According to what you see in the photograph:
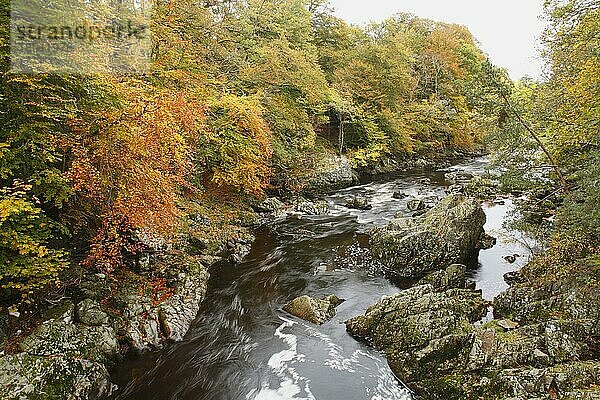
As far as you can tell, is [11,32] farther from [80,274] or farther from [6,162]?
[80,274]

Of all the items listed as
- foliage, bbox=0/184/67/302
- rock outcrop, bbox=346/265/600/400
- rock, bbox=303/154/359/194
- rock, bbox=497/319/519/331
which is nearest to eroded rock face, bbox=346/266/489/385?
rock outcrop, bbox=346/265/600/400

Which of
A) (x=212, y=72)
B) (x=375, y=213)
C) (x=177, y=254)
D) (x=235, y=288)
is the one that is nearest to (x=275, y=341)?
(x=235, y=288)

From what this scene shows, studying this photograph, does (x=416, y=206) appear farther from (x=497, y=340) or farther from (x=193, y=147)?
(x=497, y=340)

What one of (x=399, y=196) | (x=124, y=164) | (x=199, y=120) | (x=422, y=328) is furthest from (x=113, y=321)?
(x=399, y=196)

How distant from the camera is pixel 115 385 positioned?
24.3 ft

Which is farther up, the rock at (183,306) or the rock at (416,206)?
the rock at (416,206)

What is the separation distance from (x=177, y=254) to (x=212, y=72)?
1002 cm

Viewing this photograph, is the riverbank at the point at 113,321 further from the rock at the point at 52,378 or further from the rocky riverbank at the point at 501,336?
the rocky riverbank at the point at 501,336

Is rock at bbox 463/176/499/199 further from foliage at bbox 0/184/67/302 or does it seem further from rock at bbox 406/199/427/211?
foliage at bbox 0/184/67/302

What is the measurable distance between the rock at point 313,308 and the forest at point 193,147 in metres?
3.28

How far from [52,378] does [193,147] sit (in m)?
8.92

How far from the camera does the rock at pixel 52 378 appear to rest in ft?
19.8

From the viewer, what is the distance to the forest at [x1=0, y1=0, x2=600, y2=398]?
6941 mm

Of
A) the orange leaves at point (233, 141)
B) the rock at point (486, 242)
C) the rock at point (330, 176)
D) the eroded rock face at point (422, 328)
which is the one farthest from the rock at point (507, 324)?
the rock at point (330, 176)
